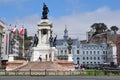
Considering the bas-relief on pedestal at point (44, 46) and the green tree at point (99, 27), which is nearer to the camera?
the bas-relief on pedestal at point (44, 46)

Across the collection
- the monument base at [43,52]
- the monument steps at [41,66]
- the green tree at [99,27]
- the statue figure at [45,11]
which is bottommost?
the monument steps at [41,66]

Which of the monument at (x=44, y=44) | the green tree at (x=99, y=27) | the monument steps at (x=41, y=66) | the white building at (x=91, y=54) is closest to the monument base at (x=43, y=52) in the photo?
the monument at (x=44, y=44)

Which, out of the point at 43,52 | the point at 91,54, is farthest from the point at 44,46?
the point at 91,54

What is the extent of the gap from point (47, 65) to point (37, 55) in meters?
11.0

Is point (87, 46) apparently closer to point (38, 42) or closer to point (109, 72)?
point (38, 42)

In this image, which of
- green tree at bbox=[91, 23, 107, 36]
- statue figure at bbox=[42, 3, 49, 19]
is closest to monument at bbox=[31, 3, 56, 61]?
statue figure at bbox=[42, 3, 49, 19]

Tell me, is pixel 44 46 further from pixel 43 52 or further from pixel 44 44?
→ pixel 43 52

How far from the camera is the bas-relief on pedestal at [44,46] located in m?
66.4

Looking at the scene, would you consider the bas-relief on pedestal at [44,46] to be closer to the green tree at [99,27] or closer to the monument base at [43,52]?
the monument base at [43,52]

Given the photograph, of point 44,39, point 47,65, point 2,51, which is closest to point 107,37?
point 2,51

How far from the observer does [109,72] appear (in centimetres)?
4478

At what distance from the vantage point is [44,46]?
220 feet

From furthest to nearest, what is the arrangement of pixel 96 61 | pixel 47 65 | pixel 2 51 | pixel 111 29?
pixel 111 29, pixel 96 61, pixel 2 51, pixel 47 65

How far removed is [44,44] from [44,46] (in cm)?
75
